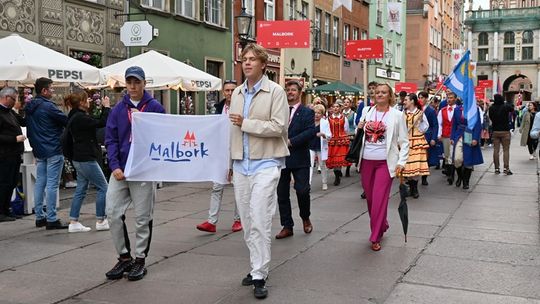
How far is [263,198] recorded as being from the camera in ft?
16.8

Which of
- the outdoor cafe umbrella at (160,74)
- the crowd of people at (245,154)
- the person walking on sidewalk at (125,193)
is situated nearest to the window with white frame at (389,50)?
the outdoor cafe umbrella at (160,74)

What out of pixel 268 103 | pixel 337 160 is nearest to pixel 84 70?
pixel 337 160

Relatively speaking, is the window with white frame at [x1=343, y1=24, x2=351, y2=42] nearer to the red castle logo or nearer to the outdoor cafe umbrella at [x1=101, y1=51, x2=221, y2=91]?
the outdoor cafe umbrella at [x1=101, y1=51, x2=221, y2=91]

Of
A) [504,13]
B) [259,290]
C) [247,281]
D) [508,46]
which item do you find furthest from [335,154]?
[504,13]

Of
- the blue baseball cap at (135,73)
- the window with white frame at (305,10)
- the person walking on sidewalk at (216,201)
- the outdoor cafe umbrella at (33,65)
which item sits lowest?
the person walking on sidewalk at (216,201)

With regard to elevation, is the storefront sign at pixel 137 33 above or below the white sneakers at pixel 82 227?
above

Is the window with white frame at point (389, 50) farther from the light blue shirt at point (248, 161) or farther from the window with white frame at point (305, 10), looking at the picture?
the light blue shirt at point (248, 161)

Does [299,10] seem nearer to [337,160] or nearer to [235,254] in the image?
[337,160]

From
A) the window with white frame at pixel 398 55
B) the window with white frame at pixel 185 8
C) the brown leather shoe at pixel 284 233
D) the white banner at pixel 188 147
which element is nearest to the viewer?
the white banner at pixel 188 147

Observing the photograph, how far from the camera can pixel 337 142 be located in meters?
13.5

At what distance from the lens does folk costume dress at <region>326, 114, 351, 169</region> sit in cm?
1330

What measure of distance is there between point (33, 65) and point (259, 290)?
6.52m

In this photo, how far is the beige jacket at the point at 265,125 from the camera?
16.8 ft

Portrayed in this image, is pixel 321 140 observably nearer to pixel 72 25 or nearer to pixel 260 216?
pixel 72 25
